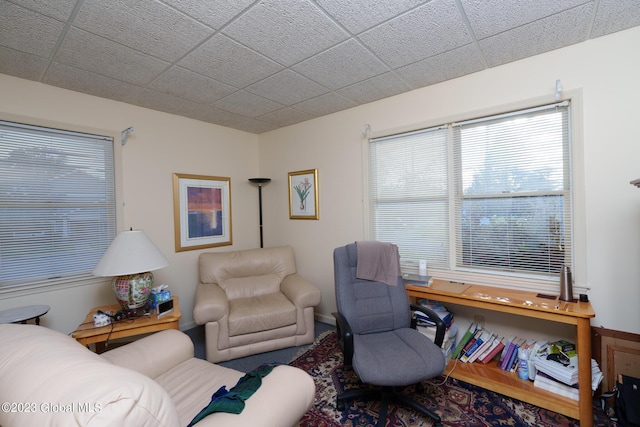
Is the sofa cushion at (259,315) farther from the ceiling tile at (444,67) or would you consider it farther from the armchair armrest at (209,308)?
the ceiling tile at (444,67)

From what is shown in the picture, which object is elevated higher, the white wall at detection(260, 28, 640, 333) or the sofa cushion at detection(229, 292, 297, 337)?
the white wall at detection(260, 28, 640, 333)

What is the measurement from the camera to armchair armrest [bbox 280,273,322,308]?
2.83m

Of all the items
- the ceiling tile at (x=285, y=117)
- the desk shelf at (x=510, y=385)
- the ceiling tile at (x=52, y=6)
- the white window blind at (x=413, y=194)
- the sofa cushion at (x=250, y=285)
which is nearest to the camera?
the ceiling tile at (x=52, y=6)

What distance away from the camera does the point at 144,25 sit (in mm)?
1713

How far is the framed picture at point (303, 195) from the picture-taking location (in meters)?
3.54

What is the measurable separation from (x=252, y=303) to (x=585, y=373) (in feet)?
8.54

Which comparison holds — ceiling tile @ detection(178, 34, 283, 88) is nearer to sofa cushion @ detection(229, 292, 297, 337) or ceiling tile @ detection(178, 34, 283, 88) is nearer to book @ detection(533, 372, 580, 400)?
sofa cushion @ detection(229, 292, 297, 337)

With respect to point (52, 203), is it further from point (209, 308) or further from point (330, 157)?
point (330, 157)

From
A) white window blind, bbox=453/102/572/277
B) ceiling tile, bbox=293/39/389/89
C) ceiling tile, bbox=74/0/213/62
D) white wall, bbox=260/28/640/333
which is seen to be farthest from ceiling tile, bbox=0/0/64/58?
white window blind, bbox=453/102/572/277

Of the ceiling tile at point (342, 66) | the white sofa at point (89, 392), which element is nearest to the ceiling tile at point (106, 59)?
the ceiling tile at point (342, 66)

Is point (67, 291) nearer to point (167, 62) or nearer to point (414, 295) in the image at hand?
point (167, 62)

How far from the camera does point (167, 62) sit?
84.6 inches

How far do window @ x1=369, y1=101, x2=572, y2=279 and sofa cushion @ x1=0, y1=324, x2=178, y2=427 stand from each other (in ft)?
8.24

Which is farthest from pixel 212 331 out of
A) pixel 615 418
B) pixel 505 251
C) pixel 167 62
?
pixel 615 418
